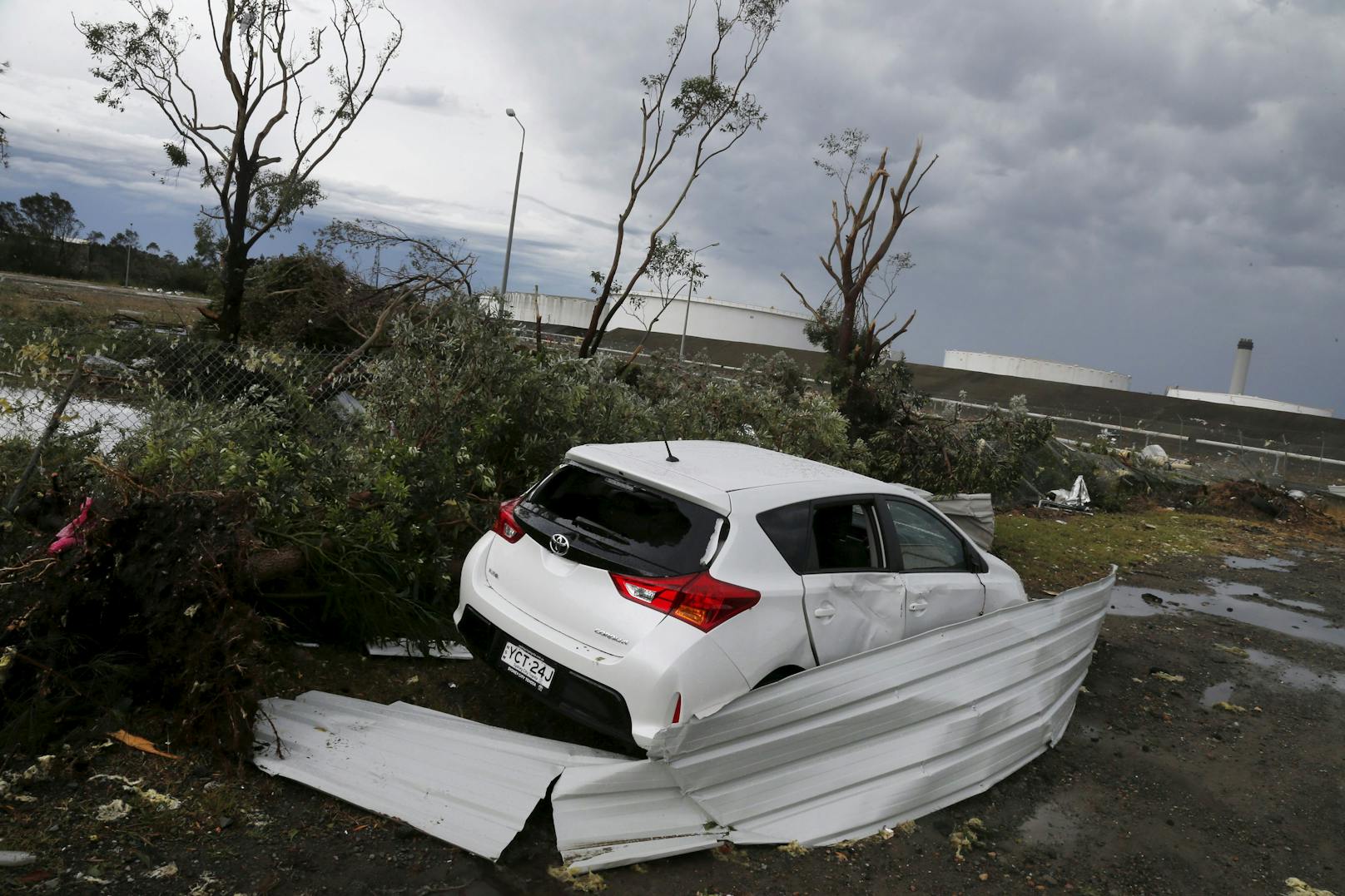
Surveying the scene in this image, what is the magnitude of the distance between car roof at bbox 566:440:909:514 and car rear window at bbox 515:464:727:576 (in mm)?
59

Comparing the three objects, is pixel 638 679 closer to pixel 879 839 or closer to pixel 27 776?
pixel 879 839

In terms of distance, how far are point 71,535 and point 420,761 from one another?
1.98 meters

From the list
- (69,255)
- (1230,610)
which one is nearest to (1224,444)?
(1230,610)

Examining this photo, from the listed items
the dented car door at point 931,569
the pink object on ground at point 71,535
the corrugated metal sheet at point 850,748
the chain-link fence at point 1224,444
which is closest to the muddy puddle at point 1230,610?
the dented car door at point 931,569

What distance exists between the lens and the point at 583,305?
48.2m

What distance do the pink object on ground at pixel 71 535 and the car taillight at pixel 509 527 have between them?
6.24 feet

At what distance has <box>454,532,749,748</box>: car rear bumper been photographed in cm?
379

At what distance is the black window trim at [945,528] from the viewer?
16.3ft

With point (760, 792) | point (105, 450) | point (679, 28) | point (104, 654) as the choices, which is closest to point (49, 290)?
point (679, 28)

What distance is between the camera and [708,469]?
4.64m

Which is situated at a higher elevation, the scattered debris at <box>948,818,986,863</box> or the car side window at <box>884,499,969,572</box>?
the car side window at <box>884,499,969,572</box>

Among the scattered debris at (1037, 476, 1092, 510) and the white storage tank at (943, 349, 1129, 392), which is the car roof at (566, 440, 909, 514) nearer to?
the scattered debris at (1037, 476, 1092, 510)

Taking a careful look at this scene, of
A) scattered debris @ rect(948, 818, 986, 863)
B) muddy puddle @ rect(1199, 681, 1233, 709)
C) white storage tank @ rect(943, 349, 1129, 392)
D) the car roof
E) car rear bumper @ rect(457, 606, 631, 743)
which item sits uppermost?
white storage tank @ rect(943, 349, 1129, 392)

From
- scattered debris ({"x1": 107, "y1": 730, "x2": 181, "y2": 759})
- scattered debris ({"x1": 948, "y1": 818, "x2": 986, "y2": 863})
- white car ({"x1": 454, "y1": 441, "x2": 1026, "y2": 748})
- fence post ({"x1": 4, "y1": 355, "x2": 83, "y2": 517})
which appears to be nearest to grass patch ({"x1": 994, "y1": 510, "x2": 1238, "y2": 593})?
white car ({"x1": 454, "y1": 441, "x2": 1026, "y2": 748})
